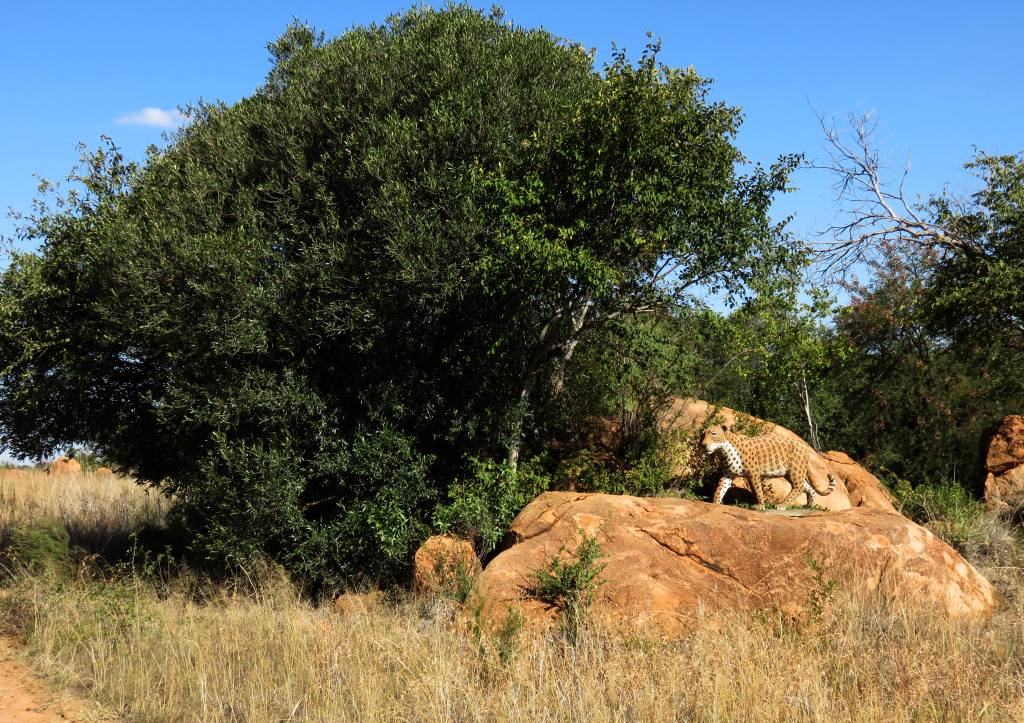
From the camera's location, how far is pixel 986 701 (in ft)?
20.8

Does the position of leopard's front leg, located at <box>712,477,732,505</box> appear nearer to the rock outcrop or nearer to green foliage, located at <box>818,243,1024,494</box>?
the rock outcrop

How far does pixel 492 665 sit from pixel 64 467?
27.7 metres

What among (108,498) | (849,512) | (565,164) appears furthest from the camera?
(108,498)

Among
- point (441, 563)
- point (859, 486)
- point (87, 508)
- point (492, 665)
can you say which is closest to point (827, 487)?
point (859, 486)

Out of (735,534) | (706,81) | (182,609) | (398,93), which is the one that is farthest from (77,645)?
(706,81)

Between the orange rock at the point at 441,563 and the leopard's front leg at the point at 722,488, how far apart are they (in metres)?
4.23

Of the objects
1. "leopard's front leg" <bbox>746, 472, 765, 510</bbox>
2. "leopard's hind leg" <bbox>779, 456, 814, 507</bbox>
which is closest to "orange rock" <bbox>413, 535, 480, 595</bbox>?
"leopard's front leg" <bbox>746, 472, 765, 510</bbox>

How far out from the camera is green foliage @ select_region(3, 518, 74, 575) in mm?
13148

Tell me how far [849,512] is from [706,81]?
6.11 meters

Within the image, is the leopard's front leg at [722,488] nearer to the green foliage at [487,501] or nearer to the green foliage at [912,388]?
the green foliage at [487,501]

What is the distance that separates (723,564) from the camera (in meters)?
9.69

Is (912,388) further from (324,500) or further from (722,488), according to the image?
(324,500)

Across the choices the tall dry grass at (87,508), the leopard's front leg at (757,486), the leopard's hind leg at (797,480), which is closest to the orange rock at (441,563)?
the leopard's front leg at (757,486)

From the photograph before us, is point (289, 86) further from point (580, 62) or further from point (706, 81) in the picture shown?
point (706, 81)
